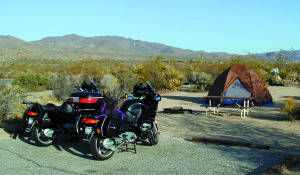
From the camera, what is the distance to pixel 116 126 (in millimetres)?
6266

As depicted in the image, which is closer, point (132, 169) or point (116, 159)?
point (132, 169)

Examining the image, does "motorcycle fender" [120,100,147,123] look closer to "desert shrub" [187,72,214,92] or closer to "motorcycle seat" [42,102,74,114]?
"motorcycle seat" [42,102,74,114]

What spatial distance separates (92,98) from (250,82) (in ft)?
40.1

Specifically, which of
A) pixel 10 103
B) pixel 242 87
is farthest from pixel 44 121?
pixel 242 87

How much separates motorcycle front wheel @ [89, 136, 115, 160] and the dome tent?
11565 millimetres

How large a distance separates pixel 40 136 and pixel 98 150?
6.69 feet

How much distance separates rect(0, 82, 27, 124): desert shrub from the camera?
31.8 ft

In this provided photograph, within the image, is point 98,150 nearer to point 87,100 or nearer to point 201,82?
point 87,100

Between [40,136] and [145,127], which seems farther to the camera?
[40,136]

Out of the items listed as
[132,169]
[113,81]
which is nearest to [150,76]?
[113,81]

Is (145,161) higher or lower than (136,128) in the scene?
lower

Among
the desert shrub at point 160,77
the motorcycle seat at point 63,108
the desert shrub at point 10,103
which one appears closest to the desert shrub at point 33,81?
the desert shrub at point 160,77

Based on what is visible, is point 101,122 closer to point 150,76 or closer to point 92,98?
point 92,98

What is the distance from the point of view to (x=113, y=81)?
19.8 m
